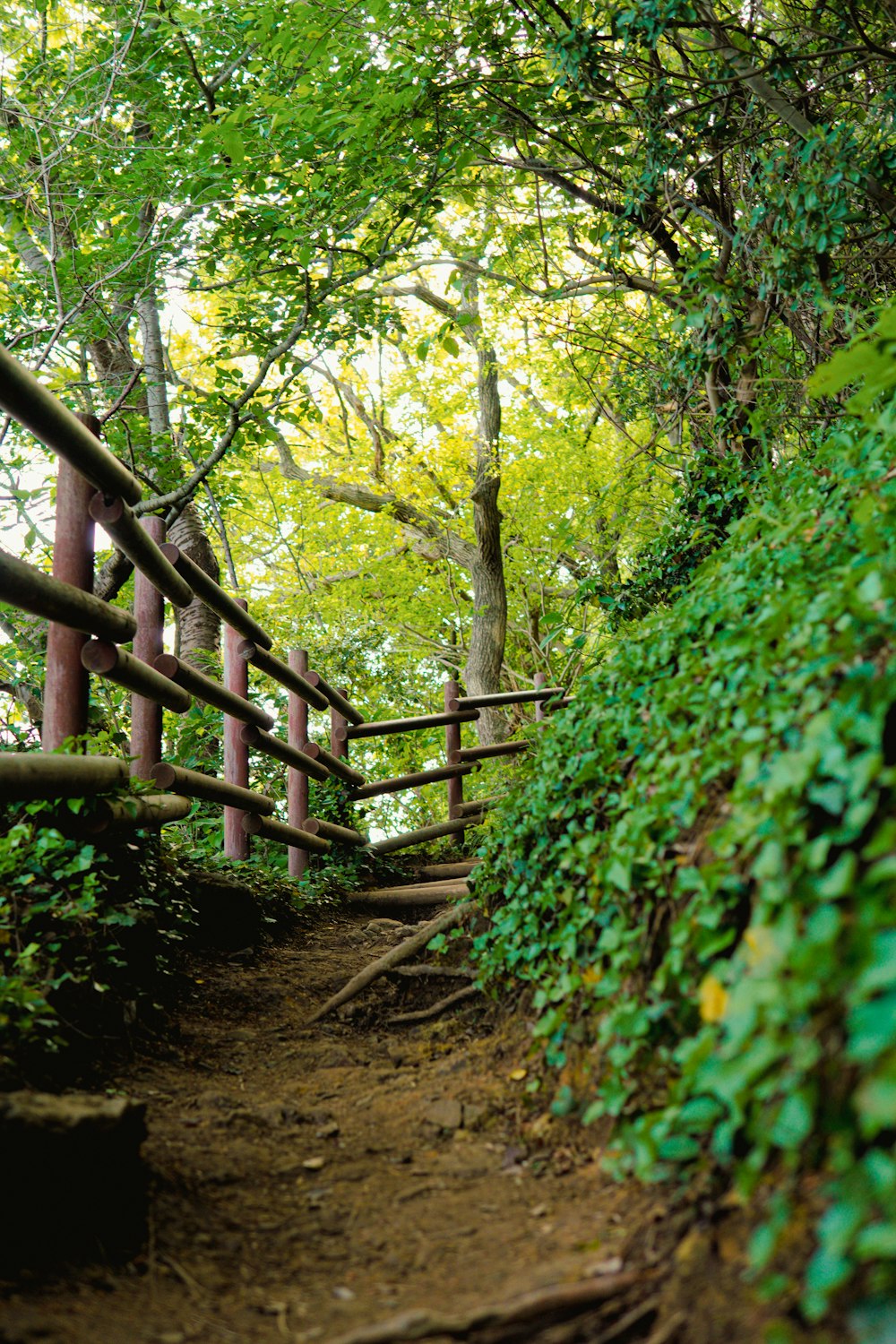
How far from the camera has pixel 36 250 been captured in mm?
7762

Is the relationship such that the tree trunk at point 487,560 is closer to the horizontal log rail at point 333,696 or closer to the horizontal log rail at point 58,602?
the horizontal log rail at point 333,696

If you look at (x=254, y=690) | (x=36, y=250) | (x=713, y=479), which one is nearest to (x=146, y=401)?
(x=36, y=250)

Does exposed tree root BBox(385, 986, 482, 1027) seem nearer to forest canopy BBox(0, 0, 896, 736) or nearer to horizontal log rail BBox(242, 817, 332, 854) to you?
horizontal log rail BBox(242, 817, 332, 854)

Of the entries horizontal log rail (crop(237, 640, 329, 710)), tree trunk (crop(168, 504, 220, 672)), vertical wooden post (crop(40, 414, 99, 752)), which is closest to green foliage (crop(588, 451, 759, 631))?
horizontal log rail (crop(237, 640, 329, 710))

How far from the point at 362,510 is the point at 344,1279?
1449 centimetres

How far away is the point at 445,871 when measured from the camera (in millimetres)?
7297

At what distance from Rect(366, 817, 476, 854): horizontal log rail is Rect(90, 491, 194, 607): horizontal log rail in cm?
359

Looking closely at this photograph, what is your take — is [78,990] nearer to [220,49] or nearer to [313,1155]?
[313,1155]

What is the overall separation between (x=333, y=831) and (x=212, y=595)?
2449 millimetres

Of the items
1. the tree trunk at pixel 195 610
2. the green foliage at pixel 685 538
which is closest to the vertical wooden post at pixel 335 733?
the tree trunk at pixel 195 610

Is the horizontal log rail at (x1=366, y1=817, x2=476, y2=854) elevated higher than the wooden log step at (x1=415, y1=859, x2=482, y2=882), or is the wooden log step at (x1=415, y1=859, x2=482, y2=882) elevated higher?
the horizontal log rail at (x1=366, y1=817, x2=476, y2=854)

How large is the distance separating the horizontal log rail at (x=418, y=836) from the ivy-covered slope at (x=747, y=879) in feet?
12.3

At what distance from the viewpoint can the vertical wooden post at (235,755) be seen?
555 centimetres

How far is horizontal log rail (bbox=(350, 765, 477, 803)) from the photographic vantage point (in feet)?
23.4
